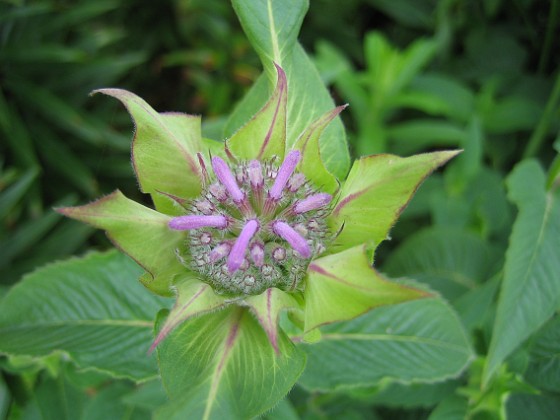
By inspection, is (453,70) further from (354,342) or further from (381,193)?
(381,193)

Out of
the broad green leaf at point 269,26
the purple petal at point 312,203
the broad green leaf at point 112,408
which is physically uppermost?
the broad green leaf at point 269,26

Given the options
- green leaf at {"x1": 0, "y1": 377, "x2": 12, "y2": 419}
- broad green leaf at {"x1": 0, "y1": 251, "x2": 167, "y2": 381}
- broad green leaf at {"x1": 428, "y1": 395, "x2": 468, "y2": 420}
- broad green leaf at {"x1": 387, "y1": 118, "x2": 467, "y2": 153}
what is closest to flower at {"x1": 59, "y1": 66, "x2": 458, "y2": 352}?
broad green leaf at {"x1": 0, "y1": 251, "x2": 167, "y2": 381}

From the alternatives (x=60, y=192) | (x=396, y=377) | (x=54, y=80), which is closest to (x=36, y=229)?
(x=60, y=192)

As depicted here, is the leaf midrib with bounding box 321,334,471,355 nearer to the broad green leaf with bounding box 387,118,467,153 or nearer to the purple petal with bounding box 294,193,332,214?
the purple petal with bounding box 294,193,332,214

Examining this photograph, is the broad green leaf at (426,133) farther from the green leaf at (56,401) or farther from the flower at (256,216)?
the green leaf at (56,401)

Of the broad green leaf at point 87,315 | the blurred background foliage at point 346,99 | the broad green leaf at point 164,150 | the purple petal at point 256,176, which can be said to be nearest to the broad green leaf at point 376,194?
the purple petal at point 256,176

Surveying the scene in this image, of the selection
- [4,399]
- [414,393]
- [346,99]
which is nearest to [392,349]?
[414,393]
